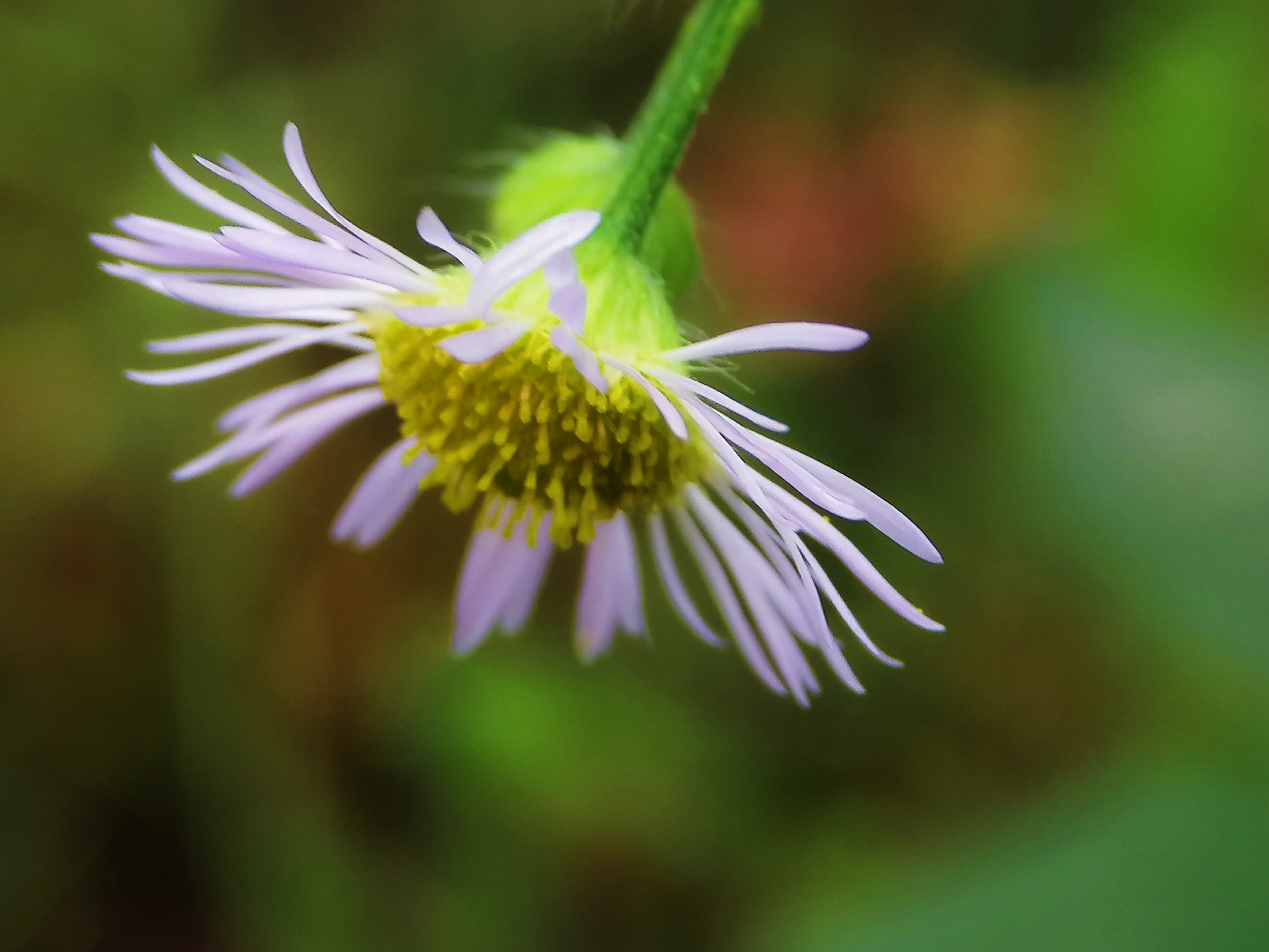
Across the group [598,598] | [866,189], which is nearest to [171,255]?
[598,598]

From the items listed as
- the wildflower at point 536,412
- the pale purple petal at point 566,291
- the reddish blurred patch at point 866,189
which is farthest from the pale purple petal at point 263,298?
the reddish blurred patch at point 866,189

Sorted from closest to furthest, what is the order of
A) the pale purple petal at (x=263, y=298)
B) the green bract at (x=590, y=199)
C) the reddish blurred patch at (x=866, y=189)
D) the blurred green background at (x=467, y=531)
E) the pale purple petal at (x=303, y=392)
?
the pale purple petal at (x=263, y=298) < the green bract at (x=590, y=199) < the pale purple petal at (x=303, y=392) < the blurred green background at (x=467, y=531) < the reddish blurred patch at (x=866, y=189)

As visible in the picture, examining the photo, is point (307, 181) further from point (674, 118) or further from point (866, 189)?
point (866, 189)

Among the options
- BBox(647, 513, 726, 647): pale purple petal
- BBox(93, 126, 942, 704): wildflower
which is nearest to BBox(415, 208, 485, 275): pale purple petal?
BBox(93, 126, 942, 704): wildflower

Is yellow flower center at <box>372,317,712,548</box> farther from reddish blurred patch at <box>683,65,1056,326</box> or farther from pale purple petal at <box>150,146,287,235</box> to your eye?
reddish blurred patch at <box>683,65,1056,326</box>

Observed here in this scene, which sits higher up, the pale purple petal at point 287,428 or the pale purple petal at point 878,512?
the pale purple petal at point 287,428

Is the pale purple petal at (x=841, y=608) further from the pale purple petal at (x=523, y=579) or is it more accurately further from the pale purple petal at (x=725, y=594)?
the pale purple petal at (x=523, y=579)

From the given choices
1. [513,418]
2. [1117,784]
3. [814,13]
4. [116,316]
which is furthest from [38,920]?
[814,13]
